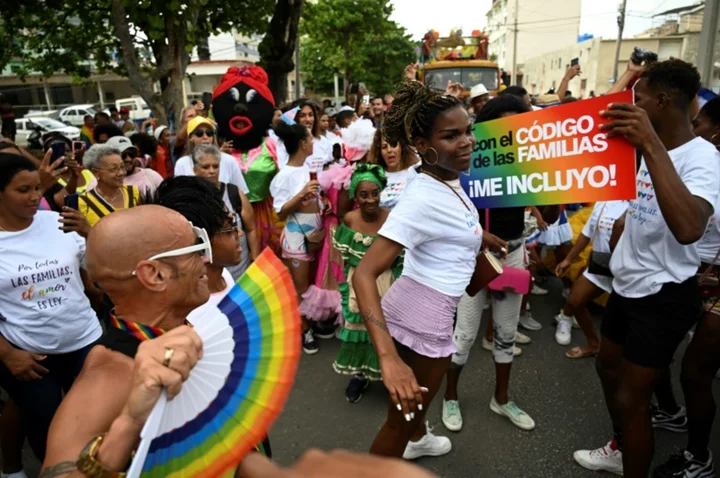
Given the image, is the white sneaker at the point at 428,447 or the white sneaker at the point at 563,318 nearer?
the white sneaker at the point at 428,447

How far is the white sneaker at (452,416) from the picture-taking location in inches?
123

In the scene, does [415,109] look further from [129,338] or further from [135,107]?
[135,107]

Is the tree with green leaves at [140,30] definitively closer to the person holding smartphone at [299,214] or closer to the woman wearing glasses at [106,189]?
the person holding smartphone at [299,214]

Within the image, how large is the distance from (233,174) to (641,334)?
3.27 metres

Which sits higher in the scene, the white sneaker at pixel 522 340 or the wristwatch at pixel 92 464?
the wristwatch at pixel 92 464

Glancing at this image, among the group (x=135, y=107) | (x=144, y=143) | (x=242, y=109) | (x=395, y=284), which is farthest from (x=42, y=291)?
(x=135, y=107)

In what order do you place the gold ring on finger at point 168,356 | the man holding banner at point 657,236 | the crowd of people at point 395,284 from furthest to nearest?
1. the man holding banner at point 657,236
2. the crowd of people at point 395,284
3. the gold ring on finger at point 168,356

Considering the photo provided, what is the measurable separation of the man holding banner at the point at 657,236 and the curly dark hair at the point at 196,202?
66.3 inches

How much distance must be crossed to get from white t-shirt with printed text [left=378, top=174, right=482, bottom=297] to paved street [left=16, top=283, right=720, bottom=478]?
130cm

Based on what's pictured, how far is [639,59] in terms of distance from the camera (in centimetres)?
327

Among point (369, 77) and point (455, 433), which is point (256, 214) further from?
point (369, 77)

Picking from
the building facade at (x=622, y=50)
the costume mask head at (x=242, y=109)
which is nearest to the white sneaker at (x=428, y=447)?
the costume mask head at (x=242, y=109)

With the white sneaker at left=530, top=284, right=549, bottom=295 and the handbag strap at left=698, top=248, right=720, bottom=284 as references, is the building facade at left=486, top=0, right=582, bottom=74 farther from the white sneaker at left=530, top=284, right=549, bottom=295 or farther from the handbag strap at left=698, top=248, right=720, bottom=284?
the handbag strap at left=698, top=248, right=720, bottom=284

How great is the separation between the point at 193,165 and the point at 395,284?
7.43ft
